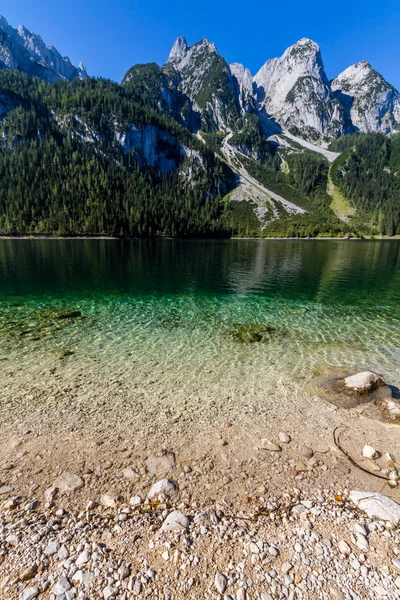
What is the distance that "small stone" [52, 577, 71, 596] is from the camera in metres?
4.57

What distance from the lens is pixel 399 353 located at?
17.8m

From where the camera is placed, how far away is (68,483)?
743 cm

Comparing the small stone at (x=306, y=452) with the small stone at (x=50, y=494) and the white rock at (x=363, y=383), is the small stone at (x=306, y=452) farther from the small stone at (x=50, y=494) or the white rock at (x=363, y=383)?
the small stone at (x=50, y=494)

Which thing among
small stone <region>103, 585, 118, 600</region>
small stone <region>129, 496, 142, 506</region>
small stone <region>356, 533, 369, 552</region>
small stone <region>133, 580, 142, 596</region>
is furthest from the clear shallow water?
small stone <region>103, 585, 118, 600</region>

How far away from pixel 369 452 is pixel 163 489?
6704 mm

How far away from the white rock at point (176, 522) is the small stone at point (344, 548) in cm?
324

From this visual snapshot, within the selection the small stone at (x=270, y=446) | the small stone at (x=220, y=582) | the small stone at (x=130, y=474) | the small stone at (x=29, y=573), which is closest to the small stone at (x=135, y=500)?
the small stone at (x=130, y=474)

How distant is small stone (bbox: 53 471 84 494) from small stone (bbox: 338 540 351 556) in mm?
6446

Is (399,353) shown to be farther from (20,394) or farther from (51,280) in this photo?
(51,280)

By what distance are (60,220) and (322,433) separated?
193 meters

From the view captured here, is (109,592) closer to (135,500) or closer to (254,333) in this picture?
(135,500)

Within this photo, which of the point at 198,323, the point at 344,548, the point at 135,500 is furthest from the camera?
the point at 198,323

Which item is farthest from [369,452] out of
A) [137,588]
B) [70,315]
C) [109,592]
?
[70,315]

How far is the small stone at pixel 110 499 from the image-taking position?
267 inches
